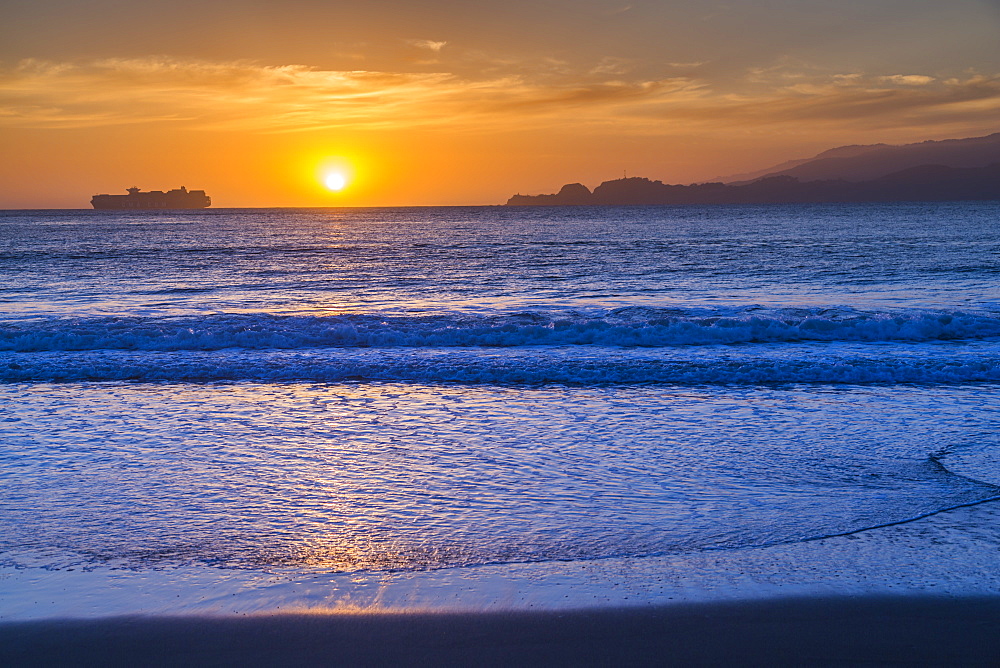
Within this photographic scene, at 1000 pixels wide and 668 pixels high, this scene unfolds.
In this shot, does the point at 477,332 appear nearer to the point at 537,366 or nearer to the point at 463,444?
the point at 537,366

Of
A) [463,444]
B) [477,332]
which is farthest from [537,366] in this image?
[463,444]

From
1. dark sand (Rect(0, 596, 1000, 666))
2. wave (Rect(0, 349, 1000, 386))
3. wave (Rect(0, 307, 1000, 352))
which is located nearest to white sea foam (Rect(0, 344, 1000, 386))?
wave (Rect(0, 349, 1000, 386))

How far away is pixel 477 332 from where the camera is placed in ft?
49.9

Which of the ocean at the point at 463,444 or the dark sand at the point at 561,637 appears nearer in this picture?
the dark sand at the point at 561,637

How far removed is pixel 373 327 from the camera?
619 inches

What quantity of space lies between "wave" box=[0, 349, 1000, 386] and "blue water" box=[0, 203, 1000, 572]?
2.8 inches

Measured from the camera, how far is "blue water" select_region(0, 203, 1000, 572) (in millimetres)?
5023

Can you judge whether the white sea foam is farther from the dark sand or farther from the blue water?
→ the dark sand

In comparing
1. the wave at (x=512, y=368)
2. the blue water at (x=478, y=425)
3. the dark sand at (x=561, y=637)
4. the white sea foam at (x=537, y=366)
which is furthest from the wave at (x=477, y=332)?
the dark sand at (x=561, y=637)

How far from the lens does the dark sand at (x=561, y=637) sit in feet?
11.4

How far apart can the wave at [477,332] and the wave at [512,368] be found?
1092mm

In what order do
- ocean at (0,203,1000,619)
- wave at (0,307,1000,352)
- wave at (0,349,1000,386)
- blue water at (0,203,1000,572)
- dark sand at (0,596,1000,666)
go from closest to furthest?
dark sand at (0,596,1000,666)
ocean at (0,203,1000,619)
blue water at (0,203,1000,572)
wave at (0,349,1000,386)
wave at (0,307,1000,352)

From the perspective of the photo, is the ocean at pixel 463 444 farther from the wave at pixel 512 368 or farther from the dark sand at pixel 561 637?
the dark sand at pixel 561 637

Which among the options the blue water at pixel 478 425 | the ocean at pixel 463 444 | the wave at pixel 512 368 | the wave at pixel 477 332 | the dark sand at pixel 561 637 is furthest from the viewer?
the wave at pixel 477 332
